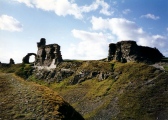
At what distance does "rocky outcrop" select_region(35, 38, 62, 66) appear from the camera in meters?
102

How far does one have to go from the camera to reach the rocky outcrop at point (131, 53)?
8625cm

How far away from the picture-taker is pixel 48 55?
10581cm

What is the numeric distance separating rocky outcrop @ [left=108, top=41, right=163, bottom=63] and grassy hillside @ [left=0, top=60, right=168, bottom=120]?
11.8 feet

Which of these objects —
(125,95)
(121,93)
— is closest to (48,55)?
(121,93)

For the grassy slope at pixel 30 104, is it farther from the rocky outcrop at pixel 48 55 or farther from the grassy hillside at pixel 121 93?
the rocky outcrop at pixel 48 55

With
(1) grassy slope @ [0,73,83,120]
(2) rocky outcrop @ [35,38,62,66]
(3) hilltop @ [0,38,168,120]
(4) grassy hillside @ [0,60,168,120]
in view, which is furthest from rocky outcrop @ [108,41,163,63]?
(1) grassy slope @ [0,73,83,120]

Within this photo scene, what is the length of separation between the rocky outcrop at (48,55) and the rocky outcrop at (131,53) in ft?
58.6

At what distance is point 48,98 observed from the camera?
19.2m

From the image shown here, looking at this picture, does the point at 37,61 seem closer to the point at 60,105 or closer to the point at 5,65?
the point at 5,65

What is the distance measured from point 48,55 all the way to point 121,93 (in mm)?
44387

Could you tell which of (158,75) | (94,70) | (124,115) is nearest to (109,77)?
(94,70)

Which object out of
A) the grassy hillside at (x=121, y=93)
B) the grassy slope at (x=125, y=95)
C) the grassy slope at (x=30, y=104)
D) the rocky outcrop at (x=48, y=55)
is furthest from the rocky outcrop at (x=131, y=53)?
the grassy slope at (x=30, y=104)

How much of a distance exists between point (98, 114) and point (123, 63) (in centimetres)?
2592

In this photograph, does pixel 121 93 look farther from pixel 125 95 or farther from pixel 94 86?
pixel 94 86
